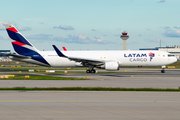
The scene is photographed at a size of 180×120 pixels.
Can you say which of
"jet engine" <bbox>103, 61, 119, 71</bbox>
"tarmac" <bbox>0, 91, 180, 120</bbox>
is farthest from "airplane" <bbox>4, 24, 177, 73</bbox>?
"tarmac" <bbox>0, 91, 180, 120</bbox>

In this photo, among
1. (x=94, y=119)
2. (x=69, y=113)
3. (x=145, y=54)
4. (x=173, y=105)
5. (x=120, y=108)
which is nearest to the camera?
(x=94, y=119)

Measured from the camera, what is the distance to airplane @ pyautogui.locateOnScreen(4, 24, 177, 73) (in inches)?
1869

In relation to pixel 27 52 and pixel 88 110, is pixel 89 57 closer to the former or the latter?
pixel 27 52

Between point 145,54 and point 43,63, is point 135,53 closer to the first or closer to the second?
point 145,54

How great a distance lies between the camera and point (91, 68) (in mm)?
48000

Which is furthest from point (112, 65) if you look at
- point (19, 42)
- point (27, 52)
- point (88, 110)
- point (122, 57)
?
point (88, 110)

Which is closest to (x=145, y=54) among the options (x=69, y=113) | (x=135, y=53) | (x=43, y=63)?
(x=135, y=53)

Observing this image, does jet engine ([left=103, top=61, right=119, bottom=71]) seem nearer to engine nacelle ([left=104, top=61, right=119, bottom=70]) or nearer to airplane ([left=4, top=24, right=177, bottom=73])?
engine nacelle ([left=104, top=61, right=119, bottom=70])

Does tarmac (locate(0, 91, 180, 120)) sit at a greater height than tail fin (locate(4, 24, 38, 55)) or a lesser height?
lesser

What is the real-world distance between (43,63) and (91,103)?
36.9 metres

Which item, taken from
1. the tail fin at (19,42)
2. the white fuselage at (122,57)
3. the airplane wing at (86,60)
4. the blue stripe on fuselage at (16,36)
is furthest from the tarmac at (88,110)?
the blue stripe on fuselage at (16,36)

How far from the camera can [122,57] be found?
47.8 meters

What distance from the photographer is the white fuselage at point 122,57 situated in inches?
1870

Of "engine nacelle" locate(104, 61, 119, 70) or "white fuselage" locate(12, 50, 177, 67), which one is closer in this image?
"engine nacelle" locate(104, 61, 119, 70)
